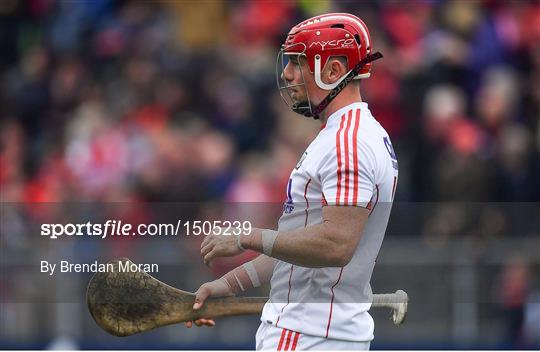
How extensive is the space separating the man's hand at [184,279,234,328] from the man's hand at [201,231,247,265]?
0.31 metres

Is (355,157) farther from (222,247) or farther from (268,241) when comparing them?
(222,247)

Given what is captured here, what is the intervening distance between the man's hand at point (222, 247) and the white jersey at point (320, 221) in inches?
8.7

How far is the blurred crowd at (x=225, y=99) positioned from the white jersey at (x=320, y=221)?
395 centimetres

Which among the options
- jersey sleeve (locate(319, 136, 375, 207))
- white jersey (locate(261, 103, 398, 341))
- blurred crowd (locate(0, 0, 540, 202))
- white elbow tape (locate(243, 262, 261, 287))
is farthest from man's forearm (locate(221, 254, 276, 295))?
blurred crowd (locate(0, 0, 540, 202))

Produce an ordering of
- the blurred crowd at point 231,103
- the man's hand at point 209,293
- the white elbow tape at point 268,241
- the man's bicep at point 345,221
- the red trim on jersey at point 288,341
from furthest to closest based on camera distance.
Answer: the blurred crowd at point 231,103 → the man's hand at point 209,293 → the red trim on jersey at point 288,341 → the white elbow tape at point 268,241 → the man's bicep at point 345,221

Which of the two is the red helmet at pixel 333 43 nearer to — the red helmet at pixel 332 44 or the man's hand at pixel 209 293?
the red helmet at pixel 332 44

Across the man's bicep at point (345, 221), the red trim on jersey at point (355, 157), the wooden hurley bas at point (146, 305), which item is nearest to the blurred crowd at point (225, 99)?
the wooden hurley bas at point (146, 305)

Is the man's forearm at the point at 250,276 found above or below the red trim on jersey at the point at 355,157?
below

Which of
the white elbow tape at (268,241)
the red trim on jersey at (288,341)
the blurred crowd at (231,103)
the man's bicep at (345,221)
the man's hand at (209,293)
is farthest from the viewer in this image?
the blurred crowd at (231,103)

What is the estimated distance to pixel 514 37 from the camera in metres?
9.80

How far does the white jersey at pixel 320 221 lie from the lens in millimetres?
4199

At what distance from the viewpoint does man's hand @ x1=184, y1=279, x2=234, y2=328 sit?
15.0 ft

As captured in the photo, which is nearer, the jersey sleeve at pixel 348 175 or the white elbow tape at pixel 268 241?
the jersey sleeve at pixel 348 175

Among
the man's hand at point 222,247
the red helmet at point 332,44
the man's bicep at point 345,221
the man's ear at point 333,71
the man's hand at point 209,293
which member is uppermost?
the red helmet at point 332,44
